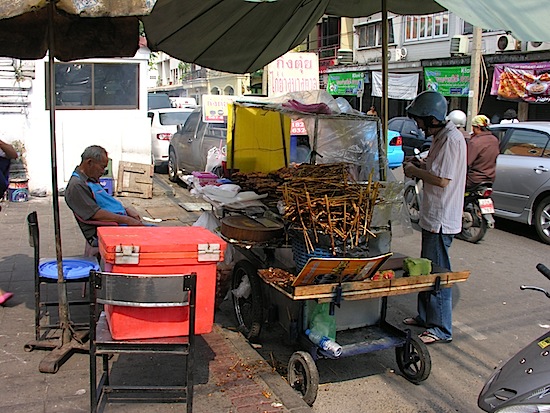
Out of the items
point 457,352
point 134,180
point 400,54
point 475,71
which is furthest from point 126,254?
point 400,54

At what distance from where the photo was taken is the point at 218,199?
17.6ft

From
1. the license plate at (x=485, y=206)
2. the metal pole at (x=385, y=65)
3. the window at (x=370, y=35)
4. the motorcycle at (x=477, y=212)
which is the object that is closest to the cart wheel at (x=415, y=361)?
the metal pole at (x=385, y=65)

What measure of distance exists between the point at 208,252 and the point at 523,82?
655 inches

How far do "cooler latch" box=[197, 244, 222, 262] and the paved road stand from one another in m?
1.39

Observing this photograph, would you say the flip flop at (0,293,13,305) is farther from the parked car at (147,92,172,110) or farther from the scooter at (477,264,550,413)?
the parked car at (147,92,172,110)

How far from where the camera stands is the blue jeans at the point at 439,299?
5.03 m

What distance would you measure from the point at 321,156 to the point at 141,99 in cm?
717

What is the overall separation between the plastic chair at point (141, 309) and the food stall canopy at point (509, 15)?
83.4 inches

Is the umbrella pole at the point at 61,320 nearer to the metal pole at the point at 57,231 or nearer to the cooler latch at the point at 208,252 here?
the metal pole at the point at 57,231

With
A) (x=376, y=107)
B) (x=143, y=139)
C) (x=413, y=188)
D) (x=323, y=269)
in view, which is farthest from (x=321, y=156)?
(x=376, y=107)

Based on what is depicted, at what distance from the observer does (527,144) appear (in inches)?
372

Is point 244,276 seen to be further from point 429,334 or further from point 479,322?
point 479,322

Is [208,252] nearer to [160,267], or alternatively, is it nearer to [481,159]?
[160,267]

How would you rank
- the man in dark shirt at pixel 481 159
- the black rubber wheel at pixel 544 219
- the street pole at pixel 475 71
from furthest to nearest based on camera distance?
the street pole at pixel 475 71
the black rubber wheel at pixel 544 219
the man in dark shirt at pixel 481 159
